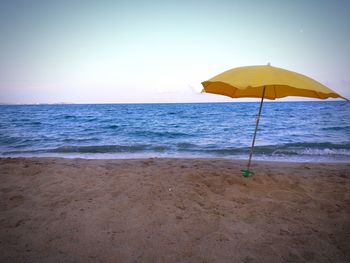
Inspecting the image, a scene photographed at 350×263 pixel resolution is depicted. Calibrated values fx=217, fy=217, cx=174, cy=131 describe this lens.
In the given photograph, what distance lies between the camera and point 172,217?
142 inches

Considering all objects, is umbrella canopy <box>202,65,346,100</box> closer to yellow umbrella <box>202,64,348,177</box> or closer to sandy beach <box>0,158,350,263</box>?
yellow umbrella <box>202,64,348,177</box>

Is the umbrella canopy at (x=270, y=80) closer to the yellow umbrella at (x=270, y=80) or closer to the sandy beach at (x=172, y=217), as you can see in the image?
the yellow umbrella at (x=270, y=80)

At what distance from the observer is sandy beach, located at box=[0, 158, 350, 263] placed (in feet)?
9.32

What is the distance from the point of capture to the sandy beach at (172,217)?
284 centimetres

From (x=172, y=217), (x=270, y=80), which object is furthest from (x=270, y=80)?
(x=172, y=217)

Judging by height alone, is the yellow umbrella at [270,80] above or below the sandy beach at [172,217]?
above

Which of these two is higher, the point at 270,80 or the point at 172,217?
the point at 270,80

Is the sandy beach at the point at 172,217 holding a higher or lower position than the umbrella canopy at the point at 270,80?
lower

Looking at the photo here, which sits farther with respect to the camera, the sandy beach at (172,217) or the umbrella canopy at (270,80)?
the umbrella canopy at (270,80)

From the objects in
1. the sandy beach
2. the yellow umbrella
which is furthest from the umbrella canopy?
the sandy beach

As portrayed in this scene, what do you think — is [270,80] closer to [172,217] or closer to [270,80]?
[270,80]

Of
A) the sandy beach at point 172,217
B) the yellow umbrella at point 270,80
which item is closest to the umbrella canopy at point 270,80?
the yellow umbrella at point 270,80

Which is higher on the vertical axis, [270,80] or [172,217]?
[270,80]

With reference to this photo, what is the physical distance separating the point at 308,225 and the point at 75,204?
4003 mm
